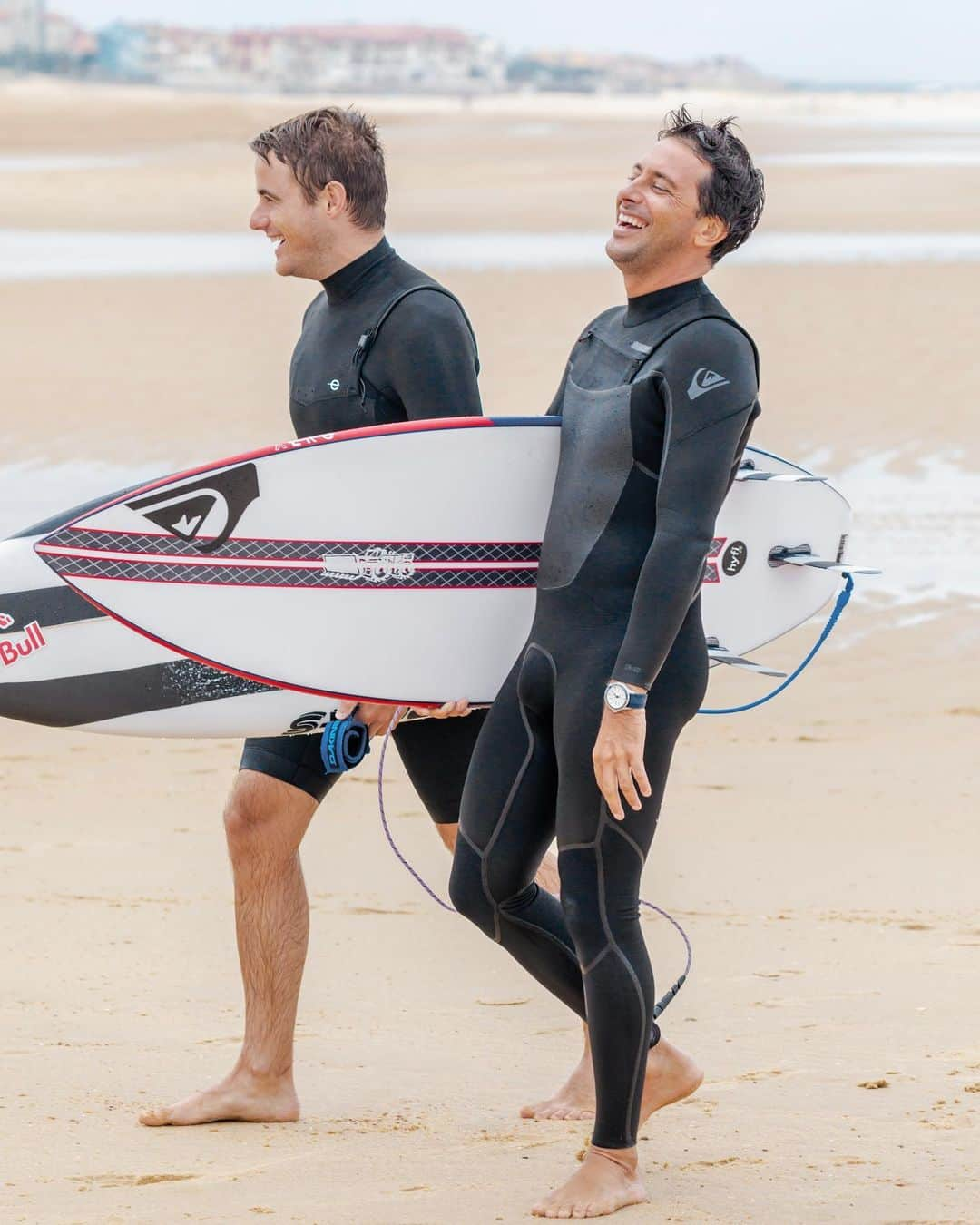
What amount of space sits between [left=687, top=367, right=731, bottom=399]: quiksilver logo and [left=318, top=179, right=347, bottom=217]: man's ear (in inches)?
37.0

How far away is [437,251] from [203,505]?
17895 mm

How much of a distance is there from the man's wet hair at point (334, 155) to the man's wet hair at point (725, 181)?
65cm

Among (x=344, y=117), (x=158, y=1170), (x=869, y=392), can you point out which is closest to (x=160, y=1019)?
(x=158, y=1170)

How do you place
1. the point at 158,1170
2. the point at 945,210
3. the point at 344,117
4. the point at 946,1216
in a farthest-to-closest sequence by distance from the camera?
the point at 945,210 < the point at 344,117 < the point at 158,1170 < the point at 946,1216

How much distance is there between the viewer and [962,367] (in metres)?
13.1

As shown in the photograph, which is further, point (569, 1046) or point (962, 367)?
point (962, 367)

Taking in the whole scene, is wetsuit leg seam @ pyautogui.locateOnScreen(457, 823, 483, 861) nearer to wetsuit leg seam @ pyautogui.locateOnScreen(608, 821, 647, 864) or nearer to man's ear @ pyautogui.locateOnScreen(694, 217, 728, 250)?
wetsuit leg seam @ pyautogui.locateOnScreen(608, 821, 647, 864)

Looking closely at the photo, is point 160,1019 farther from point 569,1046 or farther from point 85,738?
point 85,738

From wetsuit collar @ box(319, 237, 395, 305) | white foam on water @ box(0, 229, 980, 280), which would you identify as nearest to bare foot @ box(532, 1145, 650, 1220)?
wetsuit collar @ box(319, 237, 395, 305)

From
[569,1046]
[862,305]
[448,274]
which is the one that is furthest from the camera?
[448,274]

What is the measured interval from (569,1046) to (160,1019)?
0.90m

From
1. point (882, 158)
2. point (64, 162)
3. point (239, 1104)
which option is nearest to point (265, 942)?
point (239, 1104)

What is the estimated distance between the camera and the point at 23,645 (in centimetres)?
352

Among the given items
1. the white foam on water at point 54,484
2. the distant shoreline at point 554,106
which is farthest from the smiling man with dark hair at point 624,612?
the distant shoreline at point 554,106
